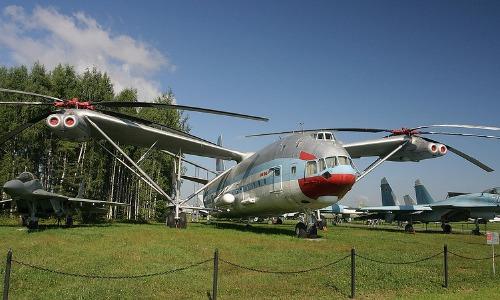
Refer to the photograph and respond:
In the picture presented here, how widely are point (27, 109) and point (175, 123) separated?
1823cm

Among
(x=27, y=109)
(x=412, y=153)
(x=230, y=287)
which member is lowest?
(x=230, y=287)

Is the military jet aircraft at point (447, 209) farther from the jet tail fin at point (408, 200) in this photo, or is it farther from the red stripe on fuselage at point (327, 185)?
the red stripe on fuselage at point (327, 185)

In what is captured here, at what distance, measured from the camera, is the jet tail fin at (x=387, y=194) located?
47938 millimetres

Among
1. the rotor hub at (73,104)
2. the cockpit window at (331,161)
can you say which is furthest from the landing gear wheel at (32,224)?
the cockpit window at (331,161)

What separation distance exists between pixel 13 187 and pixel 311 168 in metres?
17.0

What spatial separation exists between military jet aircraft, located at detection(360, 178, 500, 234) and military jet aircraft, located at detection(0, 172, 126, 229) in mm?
27944

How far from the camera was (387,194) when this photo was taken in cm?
4853

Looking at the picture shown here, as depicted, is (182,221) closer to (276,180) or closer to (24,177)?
(276,180)

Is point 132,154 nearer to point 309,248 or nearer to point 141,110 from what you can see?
point 141,110

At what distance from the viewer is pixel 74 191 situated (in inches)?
1721

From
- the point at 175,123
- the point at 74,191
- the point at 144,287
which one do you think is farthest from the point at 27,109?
the point at 144,287

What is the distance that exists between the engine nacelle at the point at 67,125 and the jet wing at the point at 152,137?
592mm

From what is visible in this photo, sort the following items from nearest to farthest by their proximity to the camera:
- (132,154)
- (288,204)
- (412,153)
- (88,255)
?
(88,255), (288,204), (412,153), (132,154)

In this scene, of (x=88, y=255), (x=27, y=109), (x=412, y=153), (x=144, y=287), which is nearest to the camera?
(x=144, y=287)
